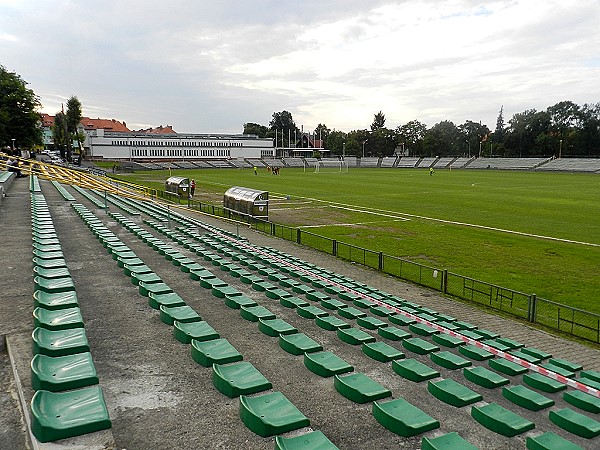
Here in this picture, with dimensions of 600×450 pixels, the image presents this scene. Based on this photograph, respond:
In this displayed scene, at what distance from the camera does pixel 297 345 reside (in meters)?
8.21

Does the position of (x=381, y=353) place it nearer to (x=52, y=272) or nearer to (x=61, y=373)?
(x=61, y=373)

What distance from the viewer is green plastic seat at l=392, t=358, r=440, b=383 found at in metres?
7.44

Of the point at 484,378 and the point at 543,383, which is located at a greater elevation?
the point at 484,378

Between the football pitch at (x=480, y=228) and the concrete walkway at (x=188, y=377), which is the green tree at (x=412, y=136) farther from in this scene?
the concrete walkway at (x=188, y=377)

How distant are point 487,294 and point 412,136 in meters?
129

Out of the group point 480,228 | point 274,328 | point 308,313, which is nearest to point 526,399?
point 274,328

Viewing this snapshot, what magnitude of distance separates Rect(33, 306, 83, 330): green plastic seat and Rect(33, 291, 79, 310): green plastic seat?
14 cm

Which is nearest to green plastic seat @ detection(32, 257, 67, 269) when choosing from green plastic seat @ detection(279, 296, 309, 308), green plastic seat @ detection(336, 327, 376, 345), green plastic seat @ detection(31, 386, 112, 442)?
green plastic seat @ detection(279, 296, 309, 308)

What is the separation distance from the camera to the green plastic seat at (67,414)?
481cm

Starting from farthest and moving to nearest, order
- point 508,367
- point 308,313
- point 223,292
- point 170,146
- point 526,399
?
1. point 170,146
2. point 223,292
3. point 308,313
4. point 508,367
5. point 526,399

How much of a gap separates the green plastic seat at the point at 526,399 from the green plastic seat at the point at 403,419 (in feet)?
6.43

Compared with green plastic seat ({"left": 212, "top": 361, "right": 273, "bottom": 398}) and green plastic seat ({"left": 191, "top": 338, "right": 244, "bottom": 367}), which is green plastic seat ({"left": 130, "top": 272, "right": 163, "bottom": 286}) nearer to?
green plastic seat ({"left": 191, "top": 338, "right": 244, "bottom": 367})

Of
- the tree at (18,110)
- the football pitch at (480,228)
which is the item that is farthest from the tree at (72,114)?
the football pitch at (480,228)

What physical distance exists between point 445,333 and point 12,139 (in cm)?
5930
